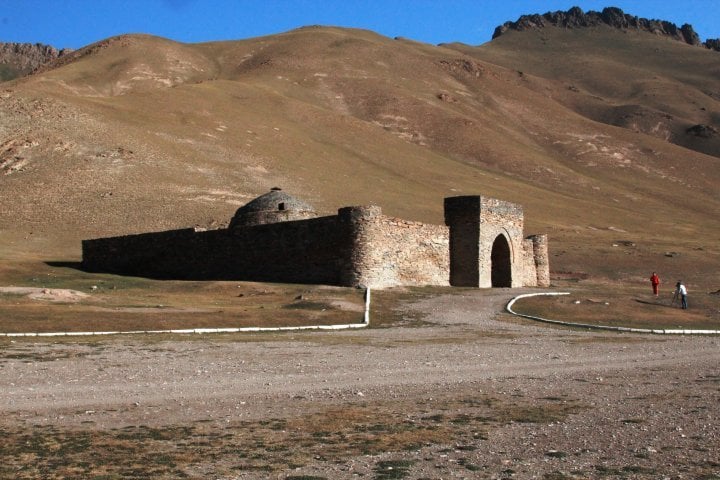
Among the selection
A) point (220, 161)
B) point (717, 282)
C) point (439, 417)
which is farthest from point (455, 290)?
point (220, 161)

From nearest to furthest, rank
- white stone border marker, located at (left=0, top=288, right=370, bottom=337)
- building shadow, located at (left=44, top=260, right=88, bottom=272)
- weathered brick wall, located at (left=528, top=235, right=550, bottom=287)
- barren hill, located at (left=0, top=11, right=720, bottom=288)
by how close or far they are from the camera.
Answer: white stone border marker, located at (left=0, top=288, right=370, bottom=337)
building shadow, located at (left=44, top=260, right=88, bottom=272)
weathered brick wall, located at (left=528, top=235, right=550, bottom=287)
barren hill, located at (left=0, top=11, right=720, bottom=288)

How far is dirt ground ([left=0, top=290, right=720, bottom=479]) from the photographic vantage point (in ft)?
28.4

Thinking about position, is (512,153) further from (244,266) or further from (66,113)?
(244,266)

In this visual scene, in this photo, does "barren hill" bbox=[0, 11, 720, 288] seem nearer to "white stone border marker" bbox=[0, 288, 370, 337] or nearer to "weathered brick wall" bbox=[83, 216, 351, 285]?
"weathered brick wall" bbox=[83, 216, 351, 285]

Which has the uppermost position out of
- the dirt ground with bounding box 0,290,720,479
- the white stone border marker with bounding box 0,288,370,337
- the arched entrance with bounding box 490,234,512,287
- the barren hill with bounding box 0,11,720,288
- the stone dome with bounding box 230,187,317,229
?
the barren hill with bounding box 0,11,720,288

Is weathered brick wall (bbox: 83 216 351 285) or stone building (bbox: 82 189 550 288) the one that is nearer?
stone building (bbox: 82 189 550 288)

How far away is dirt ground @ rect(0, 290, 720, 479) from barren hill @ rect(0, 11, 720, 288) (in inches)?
A: 1361

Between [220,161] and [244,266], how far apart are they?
41939 millimetres

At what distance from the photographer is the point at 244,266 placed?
3994 centimetres

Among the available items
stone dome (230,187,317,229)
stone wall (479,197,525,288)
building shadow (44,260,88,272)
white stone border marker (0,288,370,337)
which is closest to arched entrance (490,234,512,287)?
stone wall (479,197,525,288)

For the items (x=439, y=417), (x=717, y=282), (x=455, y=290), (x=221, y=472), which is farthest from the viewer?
(x=717, y=282)

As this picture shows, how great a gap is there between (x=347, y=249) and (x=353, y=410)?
2422cm

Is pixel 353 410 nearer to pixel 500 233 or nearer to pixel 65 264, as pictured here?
pixel 500 233

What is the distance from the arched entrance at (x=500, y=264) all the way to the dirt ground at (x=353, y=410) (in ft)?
72.5
